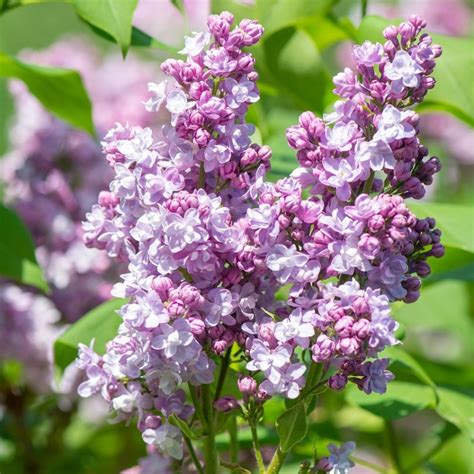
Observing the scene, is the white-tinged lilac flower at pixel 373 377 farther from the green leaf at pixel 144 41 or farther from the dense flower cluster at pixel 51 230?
the dense flower cluster at pixel 51 230

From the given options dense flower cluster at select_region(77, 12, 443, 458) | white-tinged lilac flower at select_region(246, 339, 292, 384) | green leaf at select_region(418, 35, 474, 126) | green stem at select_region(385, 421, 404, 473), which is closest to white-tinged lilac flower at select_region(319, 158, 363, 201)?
dense flower cluster at select_region(77, 12, 443, 458)

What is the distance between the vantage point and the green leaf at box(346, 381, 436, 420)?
3.19 feet

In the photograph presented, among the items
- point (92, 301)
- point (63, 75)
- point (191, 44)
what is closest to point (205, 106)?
point (191, 44)

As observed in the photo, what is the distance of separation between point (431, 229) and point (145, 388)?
0.76 ft

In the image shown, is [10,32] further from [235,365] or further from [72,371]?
[235,365]

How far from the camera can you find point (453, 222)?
1.05m

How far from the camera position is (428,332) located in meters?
2.52

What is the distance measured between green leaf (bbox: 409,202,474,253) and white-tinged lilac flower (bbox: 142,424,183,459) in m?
0.34

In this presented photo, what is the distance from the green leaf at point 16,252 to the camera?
3.81ft

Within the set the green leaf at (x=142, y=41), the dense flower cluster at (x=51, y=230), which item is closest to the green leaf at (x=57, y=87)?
the green leaf at (x=142, y=41)

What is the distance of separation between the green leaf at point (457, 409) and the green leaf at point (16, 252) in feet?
1.39

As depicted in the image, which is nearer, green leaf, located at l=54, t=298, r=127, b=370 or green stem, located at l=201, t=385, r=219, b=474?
green stem, located at l=201, t=385, r=219, b=474

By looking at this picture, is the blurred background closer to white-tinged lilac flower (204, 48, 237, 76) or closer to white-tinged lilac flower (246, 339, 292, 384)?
white-tinged lilac flower (246, 339, 292, 384)

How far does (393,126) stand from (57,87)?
50 cm
